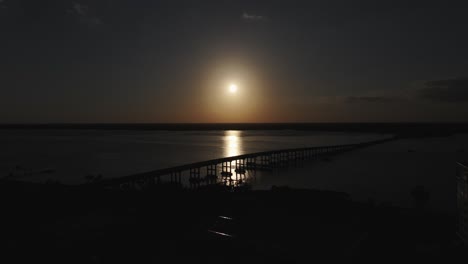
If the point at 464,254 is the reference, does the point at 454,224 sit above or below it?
A: below

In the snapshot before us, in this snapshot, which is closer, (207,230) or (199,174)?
(207,230)

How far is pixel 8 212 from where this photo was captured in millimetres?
10875

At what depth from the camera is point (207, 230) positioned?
25.9ft

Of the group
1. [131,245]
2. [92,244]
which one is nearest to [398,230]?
[131,245]

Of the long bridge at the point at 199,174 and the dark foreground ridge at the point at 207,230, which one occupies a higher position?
the dark foreground ridge at the point at 207,230

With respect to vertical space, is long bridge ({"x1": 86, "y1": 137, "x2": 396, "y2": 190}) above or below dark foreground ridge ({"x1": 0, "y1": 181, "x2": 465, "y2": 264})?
below

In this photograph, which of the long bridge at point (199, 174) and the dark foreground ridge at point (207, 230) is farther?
the long bridge at point (199, 174)

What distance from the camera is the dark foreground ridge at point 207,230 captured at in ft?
22.3

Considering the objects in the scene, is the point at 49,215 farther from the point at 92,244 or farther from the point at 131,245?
the point at 131,245

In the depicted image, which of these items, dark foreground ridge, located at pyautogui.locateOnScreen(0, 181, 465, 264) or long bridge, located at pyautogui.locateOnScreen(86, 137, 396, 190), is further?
long bridge, located at pyautogui.locateOnScreen(86, 137, 396, 190)

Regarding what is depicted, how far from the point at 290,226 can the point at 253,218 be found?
1.57 meters

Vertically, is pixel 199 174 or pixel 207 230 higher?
pixel 207 230

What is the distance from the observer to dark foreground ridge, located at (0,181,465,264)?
22.3 feet

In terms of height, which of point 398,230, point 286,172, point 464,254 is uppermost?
point 464,254
